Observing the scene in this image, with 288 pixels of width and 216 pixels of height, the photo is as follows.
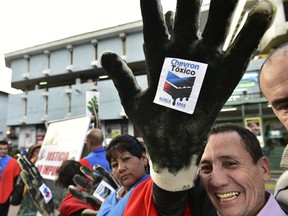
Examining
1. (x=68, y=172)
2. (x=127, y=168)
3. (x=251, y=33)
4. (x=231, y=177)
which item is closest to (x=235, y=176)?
(x=231, y=177)

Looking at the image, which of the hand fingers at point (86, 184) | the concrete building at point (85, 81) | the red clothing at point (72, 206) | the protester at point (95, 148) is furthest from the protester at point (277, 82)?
the concrete building at point (85, 81)

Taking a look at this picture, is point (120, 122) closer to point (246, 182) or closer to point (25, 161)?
point (25, 161)

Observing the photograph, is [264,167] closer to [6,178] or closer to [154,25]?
[154,25]

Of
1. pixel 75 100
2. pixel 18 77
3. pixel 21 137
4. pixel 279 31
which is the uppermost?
pixel 279 31

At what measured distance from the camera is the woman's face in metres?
1.92

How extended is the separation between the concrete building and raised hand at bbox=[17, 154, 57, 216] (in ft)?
35.4

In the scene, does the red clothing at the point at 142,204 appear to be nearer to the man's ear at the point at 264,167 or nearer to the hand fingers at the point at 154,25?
the man's ear at the point at 264,167

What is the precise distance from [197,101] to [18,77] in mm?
20766

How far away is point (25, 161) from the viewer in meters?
2.49

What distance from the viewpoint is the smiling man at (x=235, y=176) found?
981mm

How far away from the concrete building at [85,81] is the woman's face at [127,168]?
440 inches

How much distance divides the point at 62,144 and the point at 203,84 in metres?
3.22

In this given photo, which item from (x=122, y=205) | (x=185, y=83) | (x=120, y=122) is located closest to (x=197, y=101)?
(x=185, y=83)

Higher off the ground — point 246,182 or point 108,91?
point 108,91
